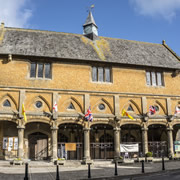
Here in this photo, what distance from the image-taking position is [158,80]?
24.0 m

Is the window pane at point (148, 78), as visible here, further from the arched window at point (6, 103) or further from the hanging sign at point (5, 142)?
the hanging sign at point (5, 142)

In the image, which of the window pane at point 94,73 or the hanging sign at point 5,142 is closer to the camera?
the hanging sign at point 5,142

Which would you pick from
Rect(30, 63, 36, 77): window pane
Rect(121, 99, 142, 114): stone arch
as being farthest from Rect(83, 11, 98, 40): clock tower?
Rect(121, 99, 142, 114): stone arch

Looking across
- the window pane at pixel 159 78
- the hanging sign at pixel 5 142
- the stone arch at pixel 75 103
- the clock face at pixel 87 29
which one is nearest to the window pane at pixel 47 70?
the stone arch at pixel 75 103

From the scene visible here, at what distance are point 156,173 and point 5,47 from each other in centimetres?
1642

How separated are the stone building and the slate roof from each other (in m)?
0.09

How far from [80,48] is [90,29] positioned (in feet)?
15.6

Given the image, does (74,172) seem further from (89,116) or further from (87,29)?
(87,29)

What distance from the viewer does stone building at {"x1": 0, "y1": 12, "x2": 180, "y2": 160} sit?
20.0m

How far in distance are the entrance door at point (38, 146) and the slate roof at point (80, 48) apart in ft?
25.8

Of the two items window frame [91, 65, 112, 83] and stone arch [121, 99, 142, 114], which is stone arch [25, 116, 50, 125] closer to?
window frame [91, 65, 112, 83]

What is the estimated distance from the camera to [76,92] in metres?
21.1

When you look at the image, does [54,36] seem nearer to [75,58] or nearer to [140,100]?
[75,58]

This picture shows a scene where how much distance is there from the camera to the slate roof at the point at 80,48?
21.6 meters
